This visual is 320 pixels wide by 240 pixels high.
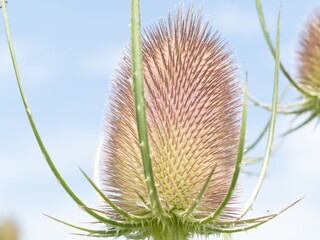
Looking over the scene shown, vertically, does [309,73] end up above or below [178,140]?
above

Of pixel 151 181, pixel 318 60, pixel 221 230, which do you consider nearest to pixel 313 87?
pixel 318 60

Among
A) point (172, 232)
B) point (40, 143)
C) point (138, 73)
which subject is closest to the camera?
point (138, 73)

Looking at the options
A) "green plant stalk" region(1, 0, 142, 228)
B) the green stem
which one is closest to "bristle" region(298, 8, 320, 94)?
the green stem

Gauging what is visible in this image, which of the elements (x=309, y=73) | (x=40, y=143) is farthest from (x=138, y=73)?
(x=309, y=73)

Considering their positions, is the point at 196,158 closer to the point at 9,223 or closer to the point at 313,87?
the point at 313,87

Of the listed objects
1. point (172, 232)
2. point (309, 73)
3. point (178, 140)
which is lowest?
point (172, 232)

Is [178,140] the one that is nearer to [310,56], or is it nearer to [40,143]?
[40,143]

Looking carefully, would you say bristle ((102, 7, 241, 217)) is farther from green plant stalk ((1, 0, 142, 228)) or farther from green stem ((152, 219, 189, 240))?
green plant stalk ((1, 0, 142, 228))

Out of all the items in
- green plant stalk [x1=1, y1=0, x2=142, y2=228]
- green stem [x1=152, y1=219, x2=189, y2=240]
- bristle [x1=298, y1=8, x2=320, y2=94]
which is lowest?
green stem [x1=152, y1=219, x2=189, y2=240]
